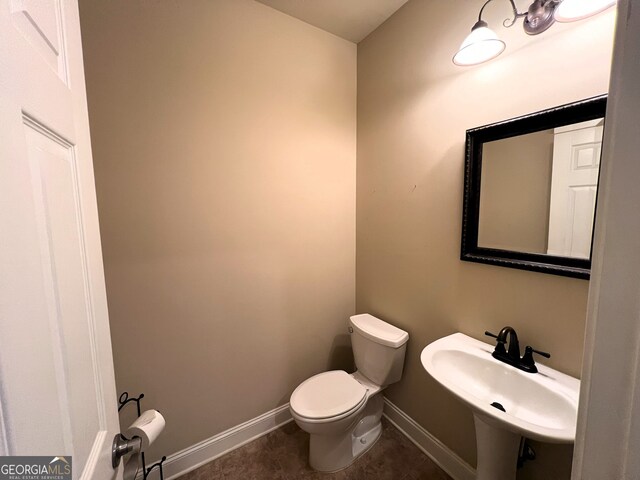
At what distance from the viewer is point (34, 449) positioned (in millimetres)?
327

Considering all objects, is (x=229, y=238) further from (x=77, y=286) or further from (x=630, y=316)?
(x=630, y=316)

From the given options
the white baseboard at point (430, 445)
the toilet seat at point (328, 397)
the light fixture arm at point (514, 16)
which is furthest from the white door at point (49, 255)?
the white baseboard at point (430, 445)

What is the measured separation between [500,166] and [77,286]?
1.52 meters

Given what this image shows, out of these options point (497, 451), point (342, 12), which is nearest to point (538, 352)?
point (497, 451)

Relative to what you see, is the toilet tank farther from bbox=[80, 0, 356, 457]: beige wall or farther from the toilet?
bbox=[80, 0, 356, 457]: beige wall

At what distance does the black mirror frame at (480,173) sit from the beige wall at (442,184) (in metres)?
0.04

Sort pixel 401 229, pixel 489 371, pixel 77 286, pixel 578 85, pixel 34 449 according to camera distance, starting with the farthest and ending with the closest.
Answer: pixel 401 229
pixel 489 371
pixel 578 85
pixel 77 286
pixel 34 449

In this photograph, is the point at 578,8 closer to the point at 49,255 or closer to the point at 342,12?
the point at 342,12

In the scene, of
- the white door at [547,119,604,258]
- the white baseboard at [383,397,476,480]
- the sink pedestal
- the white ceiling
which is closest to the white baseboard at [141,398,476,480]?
the white baseboard at [383,397,476,480]

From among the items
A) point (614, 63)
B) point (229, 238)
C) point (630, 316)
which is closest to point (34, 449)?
point (630, 316)

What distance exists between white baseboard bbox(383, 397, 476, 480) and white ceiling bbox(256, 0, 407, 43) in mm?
2536

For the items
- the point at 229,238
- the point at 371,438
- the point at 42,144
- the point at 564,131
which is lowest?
the point at 371,438

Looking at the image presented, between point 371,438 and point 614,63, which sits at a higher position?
point 614,63

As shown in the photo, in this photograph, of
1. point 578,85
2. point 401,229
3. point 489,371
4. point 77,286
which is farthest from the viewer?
point 401,229
